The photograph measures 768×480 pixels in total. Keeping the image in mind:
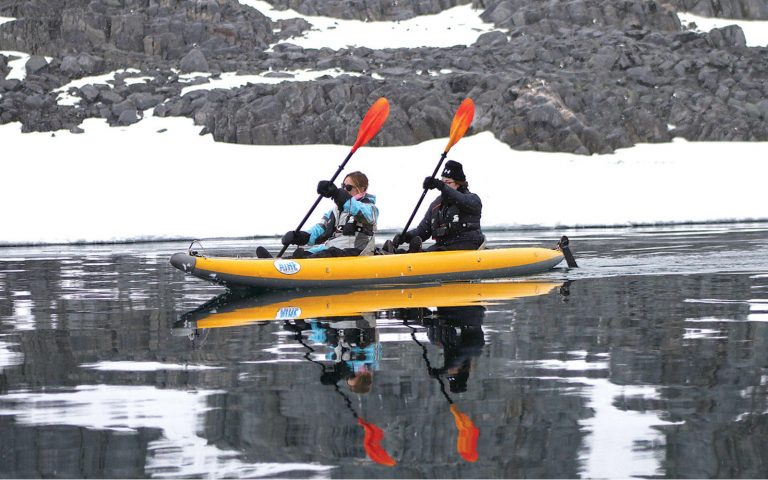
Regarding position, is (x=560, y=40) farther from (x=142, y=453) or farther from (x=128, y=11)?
(x=142, y=453)

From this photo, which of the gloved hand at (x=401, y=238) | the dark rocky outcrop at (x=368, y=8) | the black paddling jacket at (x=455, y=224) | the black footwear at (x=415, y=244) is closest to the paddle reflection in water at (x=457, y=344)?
the black footwear at (x=415, y=244)

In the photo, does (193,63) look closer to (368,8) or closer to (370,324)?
(368,8)

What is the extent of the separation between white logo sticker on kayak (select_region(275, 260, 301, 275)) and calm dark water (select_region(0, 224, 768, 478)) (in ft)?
2.50

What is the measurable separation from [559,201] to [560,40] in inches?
822

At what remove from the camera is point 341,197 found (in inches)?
496

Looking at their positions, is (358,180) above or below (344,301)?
above

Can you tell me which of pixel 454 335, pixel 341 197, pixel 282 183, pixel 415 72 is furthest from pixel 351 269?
pixel 415 72

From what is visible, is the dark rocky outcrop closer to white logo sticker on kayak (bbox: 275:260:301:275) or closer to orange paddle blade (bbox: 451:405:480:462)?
white logo sticker on kayak (bbox: 275:260:301:275)

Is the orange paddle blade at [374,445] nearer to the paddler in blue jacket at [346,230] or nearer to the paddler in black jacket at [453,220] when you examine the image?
the paddler in blue jacket at [346,230]

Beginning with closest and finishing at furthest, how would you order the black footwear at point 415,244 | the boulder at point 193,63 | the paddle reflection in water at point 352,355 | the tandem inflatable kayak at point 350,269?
the paddle reflection in water at point 352,355 < the tandem inflatable kayak at point 350,269 < the black footwear at point 415,244 < the boulder at point 193,63

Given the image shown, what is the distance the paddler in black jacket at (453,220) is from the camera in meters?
14.0

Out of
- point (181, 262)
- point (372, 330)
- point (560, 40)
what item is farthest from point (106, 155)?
point (372, 330)

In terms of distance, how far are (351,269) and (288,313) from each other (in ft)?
8.38

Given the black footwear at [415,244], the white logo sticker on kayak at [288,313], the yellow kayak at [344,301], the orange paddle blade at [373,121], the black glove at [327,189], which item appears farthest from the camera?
the orange paddle blade at [373,121]
